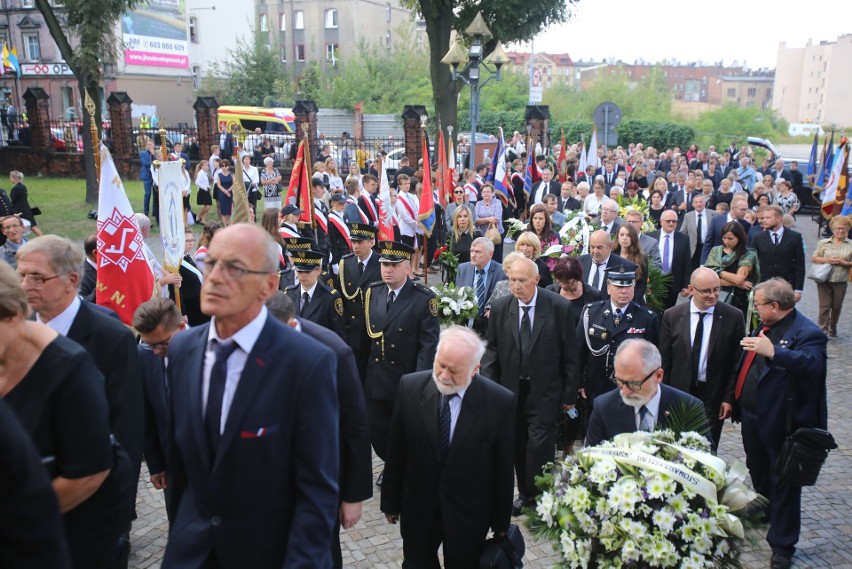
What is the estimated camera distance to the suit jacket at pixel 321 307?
655 centimetres

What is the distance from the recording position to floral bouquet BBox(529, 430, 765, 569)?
3506mm

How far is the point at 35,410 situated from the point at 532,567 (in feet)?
12.0

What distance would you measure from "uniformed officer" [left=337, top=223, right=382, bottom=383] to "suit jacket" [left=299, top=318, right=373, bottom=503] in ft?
8.78

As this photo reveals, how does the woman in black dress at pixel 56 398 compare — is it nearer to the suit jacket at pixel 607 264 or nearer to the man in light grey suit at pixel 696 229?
the suit jacket at pixel 607 264

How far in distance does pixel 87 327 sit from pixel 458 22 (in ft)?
86.4

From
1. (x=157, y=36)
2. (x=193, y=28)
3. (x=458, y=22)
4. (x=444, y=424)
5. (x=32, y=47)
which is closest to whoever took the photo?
(x=444, y=424)

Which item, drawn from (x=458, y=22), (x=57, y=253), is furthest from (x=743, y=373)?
(x=458, y=22)

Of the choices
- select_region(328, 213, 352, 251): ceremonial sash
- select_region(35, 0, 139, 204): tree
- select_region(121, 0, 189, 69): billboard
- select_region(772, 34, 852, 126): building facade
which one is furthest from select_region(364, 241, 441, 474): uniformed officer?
select_region(772, 34, 852, 126): building facade

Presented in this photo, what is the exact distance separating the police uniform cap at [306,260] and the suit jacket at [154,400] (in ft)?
6.21

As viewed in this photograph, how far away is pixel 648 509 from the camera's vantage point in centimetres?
354

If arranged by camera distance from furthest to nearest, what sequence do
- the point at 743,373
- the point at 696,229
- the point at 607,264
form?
the point at 696,229 → the point at 607,264 → the point at 743,373

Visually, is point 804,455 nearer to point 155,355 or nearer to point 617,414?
point 617,414

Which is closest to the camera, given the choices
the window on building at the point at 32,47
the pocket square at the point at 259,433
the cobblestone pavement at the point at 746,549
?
the pocket square at the point at 259,433

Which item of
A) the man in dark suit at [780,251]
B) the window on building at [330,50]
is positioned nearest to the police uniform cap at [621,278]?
the man in dark suit at [780,251]
